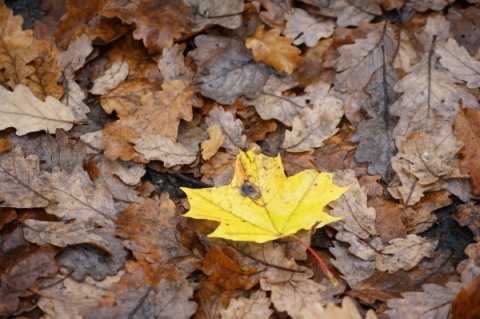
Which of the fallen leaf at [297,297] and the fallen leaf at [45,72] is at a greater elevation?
the fallen leaf at [45,72]

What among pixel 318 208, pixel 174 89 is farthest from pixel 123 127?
pixel 318 208

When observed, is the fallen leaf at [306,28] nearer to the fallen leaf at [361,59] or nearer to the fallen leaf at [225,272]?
the fallen leaf at [361,59]

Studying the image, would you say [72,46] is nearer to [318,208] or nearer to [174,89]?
[174,89]

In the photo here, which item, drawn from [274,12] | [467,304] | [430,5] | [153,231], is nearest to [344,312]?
[467,304]

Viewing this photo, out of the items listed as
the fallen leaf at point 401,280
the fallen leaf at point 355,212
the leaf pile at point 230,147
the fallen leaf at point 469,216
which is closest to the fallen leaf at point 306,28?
the leaf pile at point 230,147

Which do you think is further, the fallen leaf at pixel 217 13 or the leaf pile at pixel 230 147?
the fallen leaf at pixel 217 13

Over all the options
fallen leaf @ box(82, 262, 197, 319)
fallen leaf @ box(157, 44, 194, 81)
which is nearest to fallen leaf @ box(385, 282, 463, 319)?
fallen leaf @ box(82, 262, 197, 319)

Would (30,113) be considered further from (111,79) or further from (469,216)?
(469,216)
